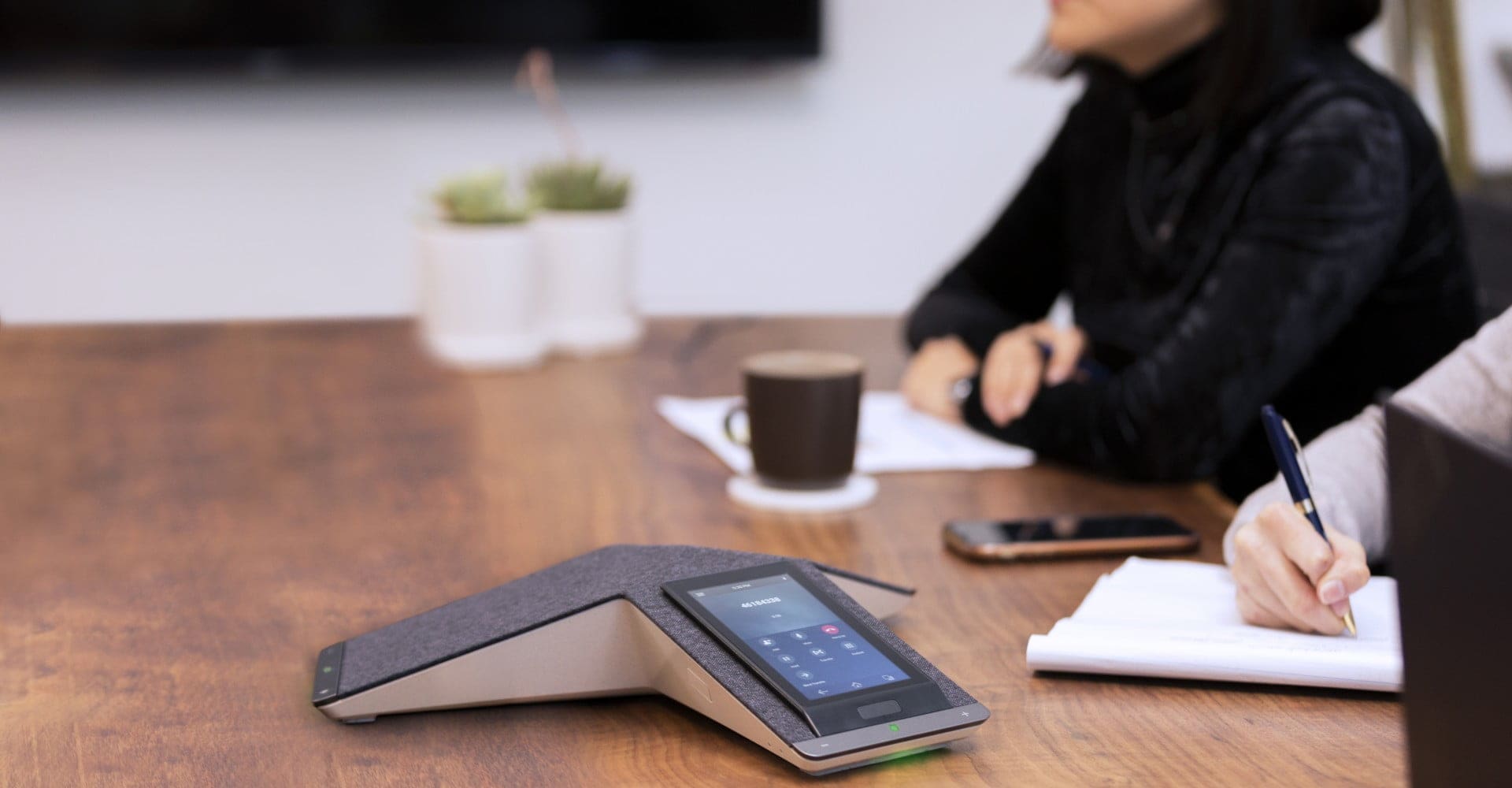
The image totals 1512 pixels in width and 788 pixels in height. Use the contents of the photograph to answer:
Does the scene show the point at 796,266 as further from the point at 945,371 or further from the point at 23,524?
the point at 23,524

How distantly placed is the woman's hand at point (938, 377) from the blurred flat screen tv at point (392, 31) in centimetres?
172

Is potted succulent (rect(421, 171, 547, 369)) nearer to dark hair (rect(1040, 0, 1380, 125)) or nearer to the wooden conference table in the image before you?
the wooden conference table

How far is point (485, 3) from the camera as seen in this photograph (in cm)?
289

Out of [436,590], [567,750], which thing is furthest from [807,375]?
[567,750]

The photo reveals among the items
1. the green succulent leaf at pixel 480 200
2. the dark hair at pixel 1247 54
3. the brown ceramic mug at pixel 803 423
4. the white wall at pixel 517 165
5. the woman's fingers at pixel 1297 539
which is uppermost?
the dark hair at pixel 1247 54

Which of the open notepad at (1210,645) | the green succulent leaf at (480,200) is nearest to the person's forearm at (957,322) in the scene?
the green succulent leaf at (480,200)

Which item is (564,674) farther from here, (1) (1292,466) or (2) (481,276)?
(2) (481,276)

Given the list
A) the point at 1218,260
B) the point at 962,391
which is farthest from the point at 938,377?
the point at 1218,260

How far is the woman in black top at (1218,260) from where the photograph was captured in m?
1.21

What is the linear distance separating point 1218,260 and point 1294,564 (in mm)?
669

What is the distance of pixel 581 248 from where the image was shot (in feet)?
4.99

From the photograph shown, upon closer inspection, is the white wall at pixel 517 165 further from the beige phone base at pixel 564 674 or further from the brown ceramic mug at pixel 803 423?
the beige phone base at pixel 564 674

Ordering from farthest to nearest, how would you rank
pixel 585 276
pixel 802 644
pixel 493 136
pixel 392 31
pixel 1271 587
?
pixel 493 136, pixel 392 31, pixel 585 276, pixel 1271 587, pixel 802 644

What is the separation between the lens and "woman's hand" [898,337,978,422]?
4.31 ft
